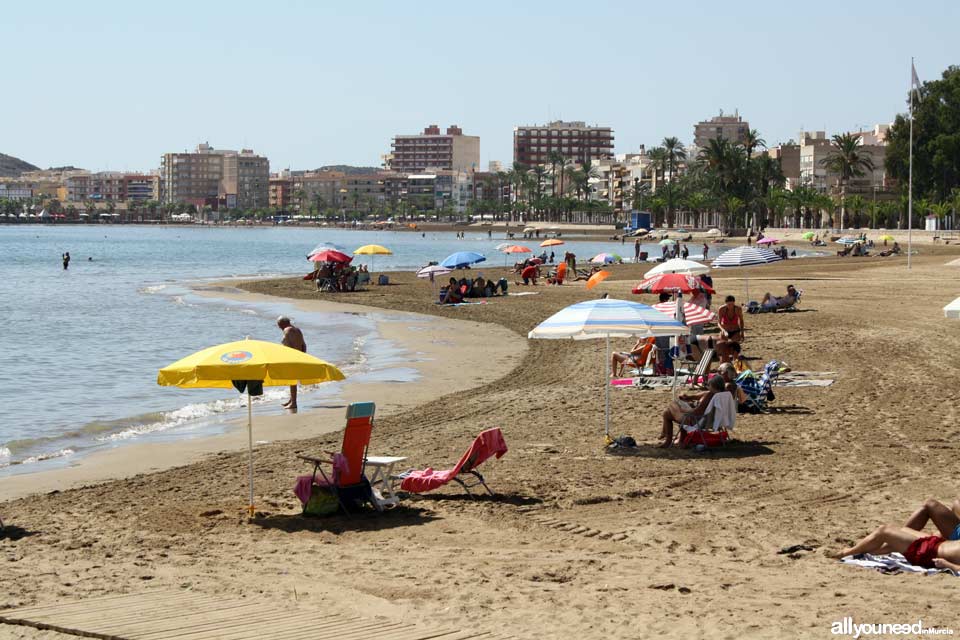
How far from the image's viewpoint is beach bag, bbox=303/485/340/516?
993 cm

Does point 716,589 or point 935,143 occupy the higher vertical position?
point 935,143

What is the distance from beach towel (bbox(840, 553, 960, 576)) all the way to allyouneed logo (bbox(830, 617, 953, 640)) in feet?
3.94

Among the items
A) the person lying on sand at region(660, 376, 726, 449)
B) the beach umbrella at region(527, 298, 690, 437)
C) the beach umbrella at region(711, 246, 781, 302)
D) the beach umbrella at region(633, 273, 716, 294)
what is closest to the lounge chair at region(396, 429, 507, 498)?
the beach umbrella at region(527, 298, 690, 437)

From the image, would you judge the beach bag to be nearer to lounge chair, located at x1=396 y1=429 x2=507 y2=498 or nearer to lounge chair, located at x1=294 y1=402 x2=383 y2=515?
lounge chair, located at x1=294 y1=402 x2=383 y2=515

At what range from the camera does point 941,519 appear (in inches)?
312

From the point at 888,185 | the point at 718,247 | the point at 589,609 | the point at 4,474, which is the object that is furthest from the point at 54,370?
the point at 888,185

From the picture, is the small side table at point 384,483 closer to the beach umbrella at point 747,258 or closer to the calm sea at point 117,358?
the calm sea at point 117,358

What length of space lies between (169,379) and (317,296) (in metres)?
33.1

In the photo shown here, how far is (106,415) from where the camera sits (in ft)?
58.4

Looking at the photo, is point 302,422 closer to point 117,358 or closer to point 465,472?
point 465,472

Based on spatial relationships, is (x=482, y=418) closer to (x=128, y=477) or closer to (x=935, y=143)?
(x=128, y=477)

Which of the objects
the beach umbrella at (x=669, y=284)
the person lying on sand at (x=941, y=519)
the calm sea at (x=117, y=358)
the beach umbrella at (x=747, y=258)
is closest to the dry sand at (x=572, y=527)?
the person lying on sand at (x=941, y=519)

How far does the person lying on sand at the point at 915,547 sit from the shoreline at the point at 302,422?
8037 millimetres

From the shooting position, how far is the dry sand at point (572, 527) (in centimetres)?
Answer: 702
